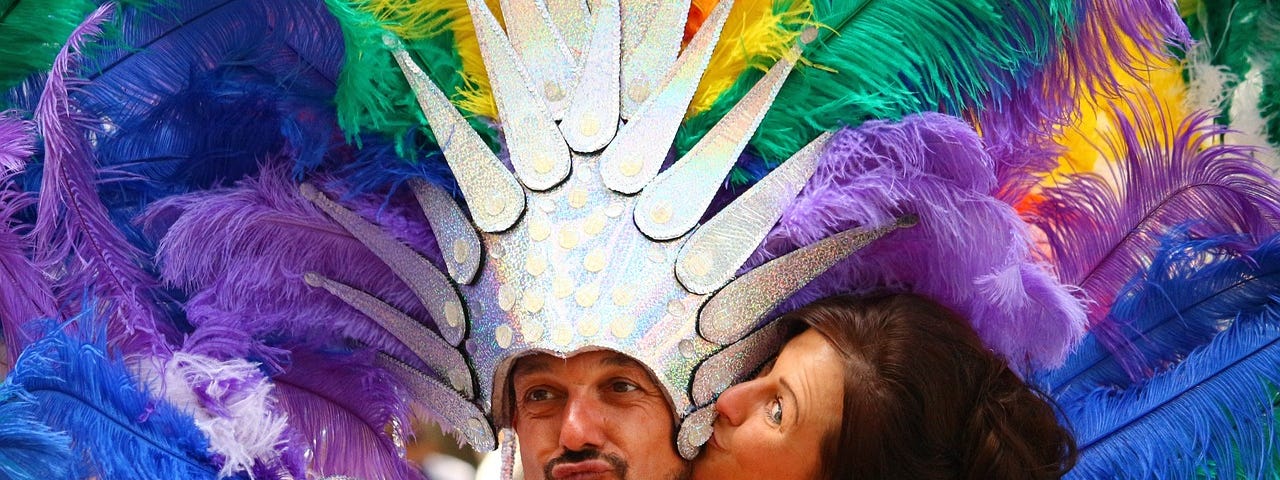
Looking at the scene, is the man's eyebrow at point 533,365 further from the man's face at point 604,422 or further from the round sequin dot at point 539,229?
the round sequin dot at point 539,229

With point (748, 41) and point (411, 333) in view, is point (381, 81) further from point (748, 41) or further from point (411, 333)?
point (748, 41)

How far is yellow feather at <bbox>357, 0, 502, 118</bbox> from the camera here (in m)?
2.59

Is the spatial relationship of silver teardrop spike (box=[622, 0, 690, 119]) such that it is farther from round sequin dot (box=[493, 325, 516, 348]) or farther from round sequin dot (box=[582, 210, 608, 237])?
round sequin dot (box=[493, 325, 516, 348])

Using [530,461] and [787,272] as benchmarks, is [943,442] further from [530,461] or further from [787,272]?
[530,461]

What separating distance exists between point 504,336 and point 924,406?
681 millimetres

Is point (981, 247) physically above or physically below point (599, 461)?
above

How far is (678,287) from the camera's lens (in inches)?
96.1

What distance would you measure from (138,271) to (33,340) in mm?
253

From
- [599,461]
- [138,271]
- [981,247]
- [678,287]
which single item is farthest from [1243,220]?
[138,271]

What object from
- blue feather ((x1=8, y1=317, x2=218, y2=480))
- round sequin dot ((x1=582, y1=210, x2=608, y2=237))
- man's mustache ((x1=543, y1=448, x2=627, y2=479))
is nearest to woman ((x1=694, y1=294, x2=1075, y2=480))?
man's mustache ((x1=543, y1=448, x2=627, y2=479))

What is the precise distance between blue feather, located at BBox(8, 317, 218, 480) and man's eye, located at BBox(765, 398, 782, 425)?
872 mm

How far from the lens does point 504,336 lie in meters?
2.45

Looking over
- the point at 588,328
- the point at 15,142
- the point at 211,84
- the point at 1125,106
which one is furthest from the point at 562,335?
the point at 1125,106

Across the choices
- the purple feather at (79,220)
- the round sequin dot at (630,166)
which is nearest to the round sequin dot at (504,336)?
the round sequin dot at (630,166)
